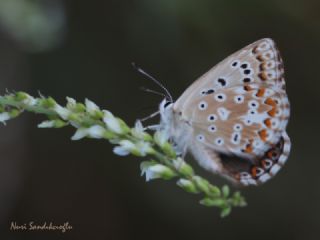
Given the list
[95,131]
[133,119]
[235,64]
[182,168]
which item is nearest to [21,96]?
[95,131]

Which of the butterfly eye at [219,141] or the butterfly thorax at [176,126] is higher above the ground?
the butterfly thorax at [176,126]

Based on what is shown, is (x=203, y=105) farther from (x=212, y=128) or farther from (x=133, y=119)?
(x=133, y=119)

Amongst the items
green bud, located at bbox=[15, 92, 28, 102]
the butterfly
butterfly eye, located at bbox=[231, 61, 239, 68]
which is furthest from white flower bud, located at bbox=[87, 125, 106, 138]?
butterfly eye, located at bbox=[231, 61, 239, 68]

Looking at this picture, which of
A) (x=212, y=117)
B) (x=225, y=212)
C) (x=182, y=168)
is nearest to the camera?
(x=225, y=212)

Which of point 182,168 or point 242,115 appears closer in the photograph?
point 182,168

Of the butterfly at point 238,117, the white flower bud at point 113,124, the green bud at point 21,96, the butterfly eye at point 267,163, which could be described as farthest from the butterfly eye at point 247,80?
the green bud at point 21,96

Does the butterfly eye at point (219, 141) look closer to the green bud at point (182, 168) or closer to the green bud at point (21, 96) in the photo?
the green bud at point (182, 168)
